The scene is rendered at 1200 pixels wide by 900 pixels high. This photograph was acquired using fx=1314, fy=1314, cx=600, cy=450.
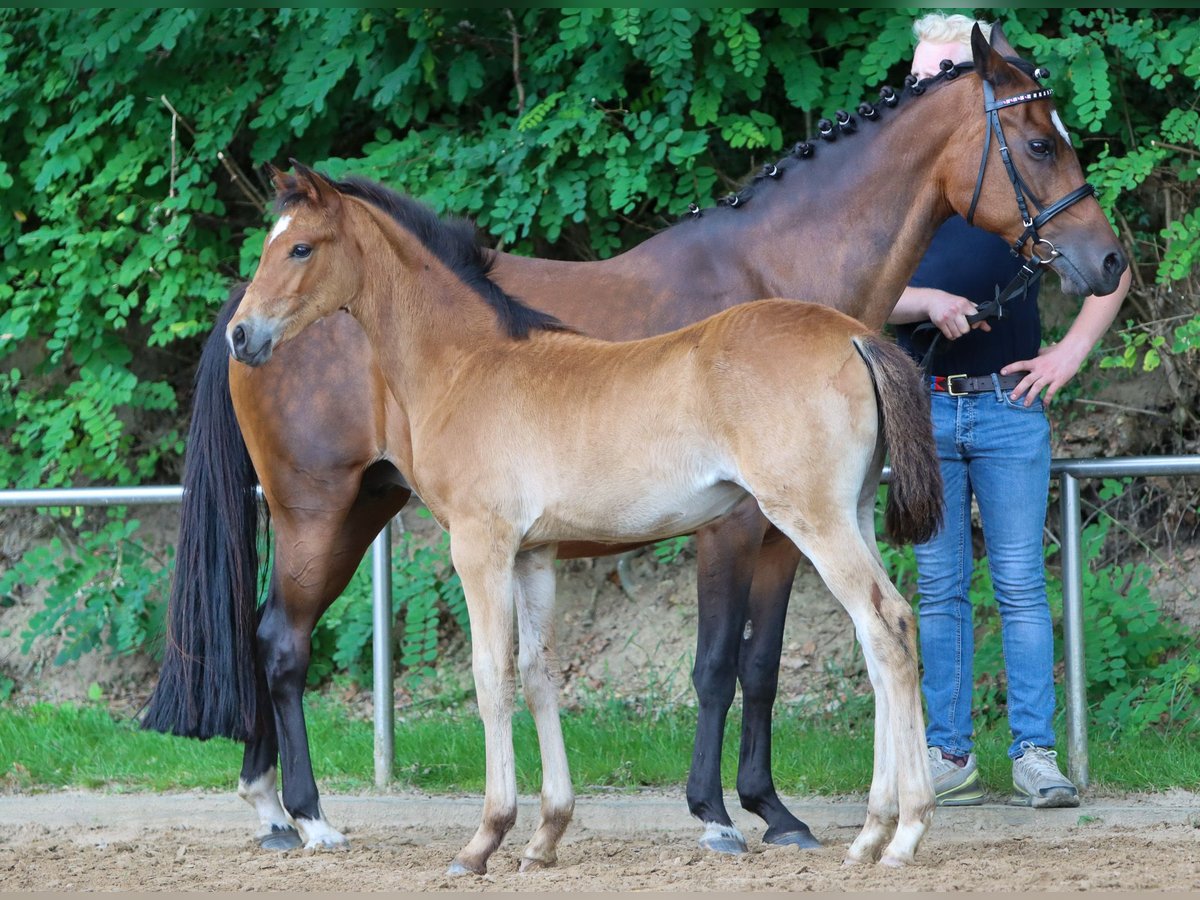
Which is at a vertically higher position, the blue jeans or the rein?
the rein

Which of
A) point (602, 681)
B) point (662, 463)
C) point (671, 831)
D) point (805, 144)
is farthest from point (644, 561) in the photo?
point (662, 463)

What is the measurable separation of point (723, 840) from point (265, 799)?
5.68ft

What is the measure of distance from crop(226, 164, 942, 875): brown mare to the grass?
1.47 m

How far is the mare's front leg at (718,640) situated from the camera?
409cm

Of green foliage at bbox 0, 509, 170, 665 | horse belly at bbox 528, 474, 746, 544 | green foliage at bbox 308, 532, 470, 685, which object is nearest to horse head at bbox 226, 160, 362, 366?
horse belly at bbox 528, 474, 746, 544

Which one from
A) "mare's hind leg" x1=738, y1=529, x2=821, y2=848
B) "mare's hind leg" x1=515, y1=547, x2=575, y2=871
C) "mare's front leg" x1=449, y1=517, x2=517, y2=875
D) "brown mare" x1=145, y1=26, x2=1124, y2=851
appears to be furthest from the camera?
"mare's hind leg" x1=738, y1=529, x2=821, y2=848

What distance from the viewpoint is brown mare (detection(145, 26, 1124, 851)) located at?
4.20m

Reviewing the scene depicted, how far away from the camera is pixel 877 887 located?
129 inches

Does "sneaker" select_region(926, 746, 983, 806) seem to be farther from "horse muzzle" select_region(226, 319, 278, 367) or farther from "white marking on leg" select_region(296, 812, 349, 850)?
"horse muzzle" select_region(226, 319, 278, 367)

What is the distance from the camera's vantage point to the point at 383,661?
537 cm

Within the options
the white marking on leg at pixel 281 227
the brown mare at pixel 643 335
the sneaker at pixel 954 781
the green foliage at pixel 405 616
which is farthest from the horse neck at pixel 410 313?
the green foliage at pixel 405 616

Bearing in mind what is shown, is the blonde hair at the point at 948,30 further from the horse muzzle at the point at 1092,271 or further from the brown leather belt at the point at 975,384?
the brown leather belt at the point at 975,384

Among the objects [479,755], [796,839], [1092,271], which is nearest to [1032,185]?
[1092,271]

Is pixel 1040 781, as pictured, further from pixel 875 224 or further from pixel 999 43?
pixel 999 43
